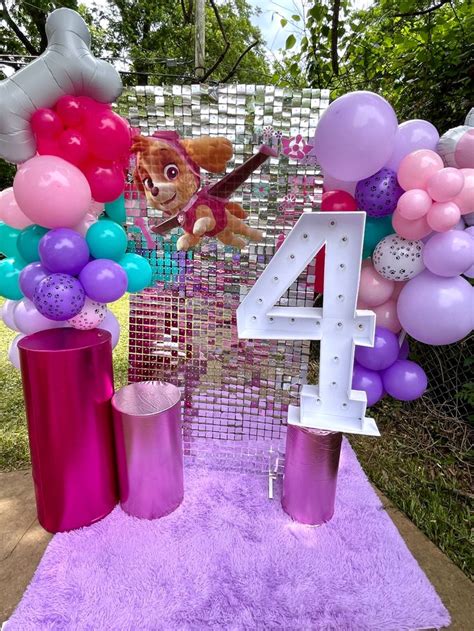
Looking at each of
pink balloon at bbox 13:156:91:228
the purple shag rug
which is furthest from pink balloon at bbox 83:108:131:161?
the purple shag rug

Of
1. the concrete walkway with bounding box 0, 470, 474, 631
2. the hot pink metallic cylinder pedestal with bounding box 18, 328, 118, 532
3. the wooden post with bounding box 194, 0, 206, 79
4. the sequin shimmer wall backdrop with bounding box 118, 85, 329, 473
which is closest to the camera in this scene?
the concrete walkway with bounding box 0, 470, 474, 631

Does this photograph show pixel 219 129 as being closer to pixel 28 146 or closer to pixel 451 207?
pixel 28 146

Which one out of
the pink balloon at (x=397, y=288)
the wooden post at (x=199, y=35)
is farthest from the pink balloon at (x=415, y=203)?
the wooden post at (x=199, y=35)

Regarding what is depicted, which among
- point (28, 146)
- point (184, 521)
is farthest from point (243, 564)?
point (28, 146)

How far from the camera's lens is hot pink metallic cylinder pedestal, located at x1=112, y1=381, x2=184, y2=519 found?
5.90 ft

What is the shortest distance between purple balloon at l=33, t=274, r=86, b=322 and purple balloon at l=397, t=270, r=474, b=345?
1.40 metres

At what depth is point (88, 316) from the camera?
1761mm

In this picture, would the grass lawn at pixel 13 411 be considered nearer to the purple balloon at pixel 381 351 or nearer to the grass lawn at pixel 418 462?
the grass lawn at pixel 418 462

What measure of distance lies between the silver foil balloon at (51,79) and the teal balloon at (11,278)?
1.65 ft

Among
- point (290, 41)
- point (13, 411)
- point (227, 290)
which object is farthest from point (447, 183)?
point (13, 411)

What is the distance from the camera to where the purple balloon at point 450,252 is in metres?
1.48

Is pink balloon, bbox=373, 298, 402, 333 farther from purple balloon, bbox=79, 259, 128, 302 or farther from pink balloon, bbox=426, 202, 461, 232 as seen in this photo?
purple balloon, bbox=79, 259, 128, 302

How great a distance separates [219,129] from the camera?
1.92 m

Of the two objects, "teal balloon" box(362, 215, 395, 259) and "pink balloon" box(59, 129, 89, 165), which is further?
"teal balloon" box(362, 215, 395, 259)
